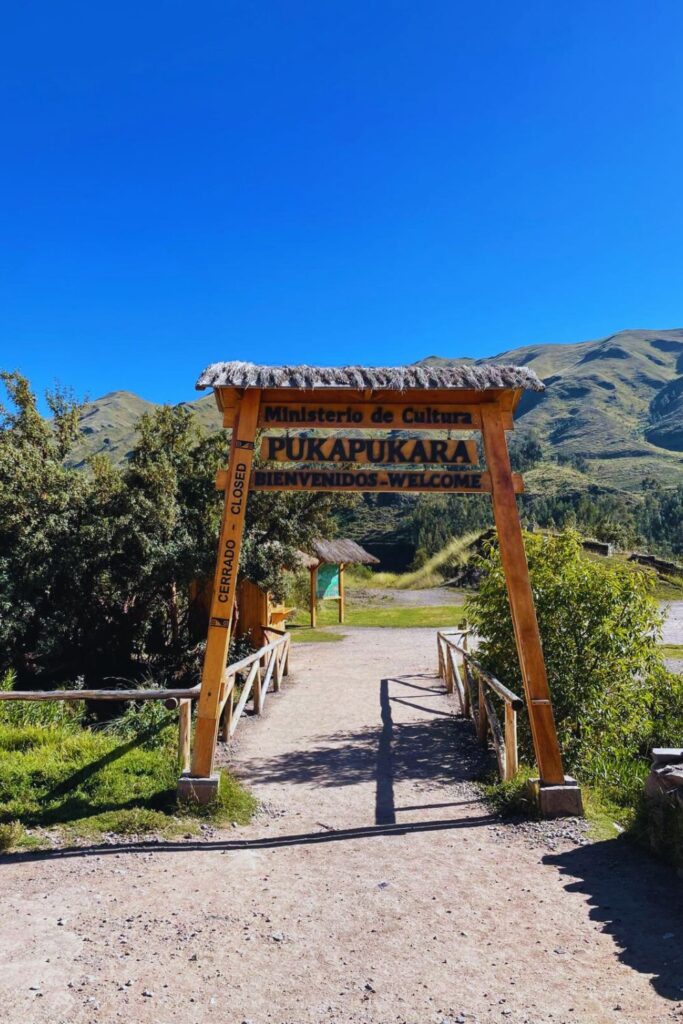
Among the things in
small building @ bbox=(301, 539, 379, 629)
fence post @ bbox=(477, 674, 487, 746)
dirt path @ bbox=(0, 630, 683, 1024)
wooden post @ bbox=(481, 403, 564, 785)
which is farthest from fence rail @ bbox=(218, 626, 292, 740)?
small building @ bbox=(301, 539, 379, 629)

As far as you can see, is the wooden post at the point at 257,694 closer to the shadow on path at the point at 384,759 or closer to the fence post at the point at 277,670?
the shadow on path at the point at 384,759

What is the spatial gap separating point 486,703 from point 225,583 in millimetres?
3478

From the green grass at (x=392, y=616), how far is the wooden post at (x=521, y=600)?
15582 mm

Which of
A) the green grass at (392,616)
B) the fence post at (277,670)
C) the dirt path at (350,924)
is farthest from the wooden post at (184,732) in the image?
the green grass at (392,616)

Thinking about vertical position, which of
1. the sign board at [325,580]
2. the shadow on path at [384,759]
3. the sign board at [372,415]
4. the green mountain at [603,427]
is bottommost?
the shadow on path at [384,759]

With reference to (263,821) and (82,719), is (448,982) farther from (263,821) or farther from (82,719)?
(82,719)

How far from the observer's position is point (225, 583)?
590cm

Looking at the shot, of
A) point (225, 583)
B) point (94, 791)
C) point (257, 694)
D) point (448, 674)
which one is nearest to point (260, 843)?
point (94, 791)

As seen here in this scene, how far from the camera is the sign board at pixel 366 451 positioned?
6.02 metres

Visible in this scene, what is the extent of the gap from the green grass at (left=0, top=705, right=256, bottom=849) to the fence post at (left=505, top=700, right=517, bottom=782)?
240 cm

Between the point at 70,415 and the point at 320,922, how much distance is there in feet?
41.1

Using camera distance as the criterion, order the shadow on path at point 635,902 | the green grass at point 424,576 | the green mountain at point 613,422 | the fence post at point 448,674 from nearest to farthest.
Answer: the shadow on path at point 635,902
the fence post at point 448,674
the green grass at point 424,576
the green mountain at point 613,422

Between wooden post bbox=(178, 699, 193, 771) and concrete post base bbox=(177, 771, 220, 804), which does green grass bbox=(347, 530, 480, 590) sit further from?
concrete post base bbox=(177, 771, 220, 804)

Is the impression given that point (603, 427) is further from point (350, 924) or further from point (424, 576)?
point (350, 924)
